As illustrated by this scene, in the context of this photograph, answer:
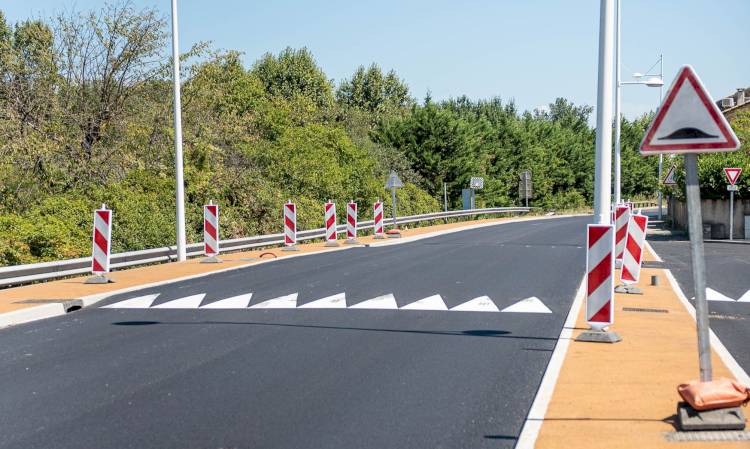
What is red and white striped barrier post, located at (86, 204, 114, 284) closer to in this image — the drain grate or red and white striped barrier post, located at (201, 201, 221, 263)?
red and white striped barrier post, located at (201, 201, 221, 263)

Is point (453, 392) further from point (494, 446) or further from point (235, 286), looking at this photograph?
point (235, 286)

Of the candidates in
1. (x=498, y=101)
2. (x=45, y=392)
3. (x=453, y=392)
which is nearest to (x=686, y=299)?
(x=453, y=392)

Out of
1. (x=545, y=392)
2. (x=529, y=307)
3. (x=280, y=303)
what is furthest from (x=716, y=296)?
(x=545, y=392)

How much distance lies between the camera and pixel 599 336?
9250 mm

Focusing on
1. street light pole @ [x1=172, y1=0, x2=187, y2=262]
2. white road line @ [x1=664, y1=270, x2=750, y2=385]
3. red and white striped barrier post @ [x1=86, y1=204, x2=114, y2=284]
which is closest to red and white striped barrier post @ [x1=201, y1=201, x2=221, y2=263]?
street light pole @ [x1=172, y1=0, x2=187, y2=262]

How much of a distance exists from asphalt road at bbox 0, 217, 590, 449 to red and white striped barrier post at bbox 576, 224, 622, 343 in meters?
0.58

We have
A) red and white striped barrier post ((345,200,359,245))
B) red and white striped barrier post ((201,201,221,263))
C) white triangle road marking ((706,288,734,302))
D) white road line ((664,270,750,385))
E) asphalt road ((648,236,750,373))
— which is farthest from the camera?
red and white striped barrier post ((345,200,359,245))

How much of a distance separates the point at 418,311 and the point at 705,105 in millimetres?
6663

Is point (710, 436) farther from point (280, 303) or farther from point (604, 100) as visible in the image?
point (280, 303)

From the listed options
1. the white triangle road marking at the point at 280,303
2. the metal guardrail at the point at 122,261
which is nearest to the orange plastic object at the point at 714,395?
the white triangle road marking at the point at 280,303

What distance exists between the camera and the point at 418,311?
11.9 meters

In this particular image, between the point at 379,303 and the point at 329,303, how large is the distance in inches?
31.8

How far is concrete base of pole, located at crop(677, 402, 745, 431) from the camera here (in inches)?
222

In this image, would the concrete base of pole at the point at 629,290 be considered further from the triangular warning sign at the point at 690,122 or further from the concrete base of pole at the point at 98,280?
the concrete base of pole at the point at 98,280
